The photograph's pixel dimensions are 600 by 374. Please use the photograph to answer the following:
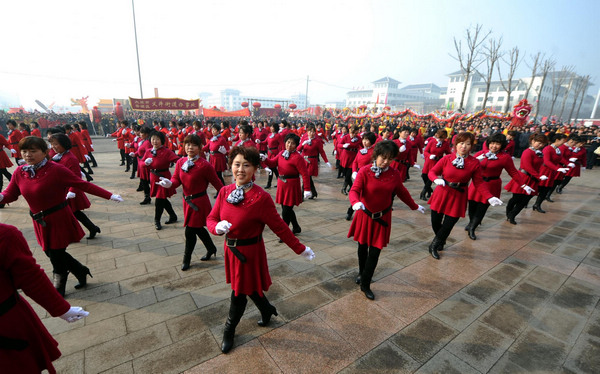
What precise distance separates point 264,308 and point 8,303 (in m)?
1.97

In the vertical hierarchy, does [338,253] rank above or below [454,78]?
below

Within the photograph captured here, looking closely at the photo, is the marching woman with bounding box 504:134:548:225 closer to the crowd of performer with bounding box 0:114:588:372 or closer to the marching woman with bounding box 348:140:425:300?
the crowd of performer with bounding box 0:114:588:372

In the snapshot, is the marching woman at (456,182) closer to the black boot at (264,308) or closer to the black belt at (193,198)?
the black boot at (264,308)

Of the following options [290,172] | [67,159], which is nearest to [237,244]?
[290,172]

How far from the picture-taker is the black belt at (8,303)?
1.60 meters

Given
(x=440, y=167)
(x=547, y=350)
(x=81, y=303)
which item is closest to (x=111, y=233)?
(x=81, y=303)

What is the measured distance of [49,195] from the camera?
3.21m

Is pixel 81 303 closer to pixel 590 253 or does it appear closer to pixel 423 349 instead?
pixel 423 349

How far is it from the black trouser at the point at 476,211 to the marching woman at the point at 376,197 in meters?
3.04

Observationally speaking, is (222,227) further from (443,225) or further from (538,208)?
(538,208)

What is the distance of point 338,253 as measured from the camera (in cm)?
488

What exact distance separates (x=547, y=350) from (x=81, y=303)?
17.5ft

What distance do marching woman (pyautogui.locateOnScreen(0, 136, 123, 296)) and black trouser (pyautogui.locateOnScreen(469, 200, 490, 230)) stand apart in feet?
20.6

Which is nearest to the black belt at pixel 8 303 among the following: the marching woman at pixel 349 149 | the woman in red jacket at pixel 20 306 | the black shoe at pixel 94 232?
the woman in red jacket at pixel 20 306
